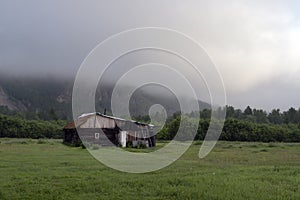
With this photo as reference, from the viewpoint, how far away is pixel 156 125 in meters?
64.1

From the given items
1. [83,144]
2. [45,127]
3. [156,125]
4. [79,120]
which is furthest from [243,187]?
[45,127]

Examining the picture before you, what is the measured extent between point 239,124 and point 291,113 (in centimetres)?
4627

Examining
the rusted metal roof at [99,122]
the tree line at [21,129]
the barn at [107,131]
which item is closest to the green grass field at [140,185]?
the barn at [107,131]

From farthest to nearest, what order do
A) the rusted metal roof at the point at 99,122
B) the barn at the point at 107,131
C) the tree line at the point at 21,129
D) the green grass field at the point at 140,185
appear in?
the tree line at the point at 21,129 → the rusted metal roof at the point at 99,122 → the barn at the point at 107,131 → the green grass field at the point at 140,185

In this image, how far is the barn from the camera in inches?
1876

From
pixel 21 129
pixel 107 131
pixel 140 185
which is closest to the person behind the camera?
pixel 140 185

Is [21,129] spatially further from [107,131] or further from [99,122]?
[107,131]

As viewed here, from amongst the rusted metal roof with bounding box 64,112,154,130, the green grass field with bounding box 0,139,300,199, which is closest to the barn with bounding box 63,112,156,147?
the rusted metal roof with bounding box 64,112,154,130

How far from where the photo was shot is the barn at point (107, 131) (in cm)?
4766

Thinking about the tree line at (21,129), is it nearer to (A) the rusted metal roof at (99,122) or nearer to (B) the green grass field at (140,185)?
(A) the rusted metal roof at (99,122)

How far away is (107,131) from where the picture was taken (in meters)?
48.9

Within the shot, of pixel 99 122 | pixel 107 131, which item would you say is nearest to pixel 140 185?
pixel 107 131

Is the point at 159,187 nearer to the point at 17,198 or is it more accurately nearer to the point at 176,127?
the point at 17,198

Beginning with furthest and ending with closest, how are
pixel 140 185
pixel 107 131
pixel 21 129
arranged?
pixel 21 129, pixel 107 131, pixel 140 185
